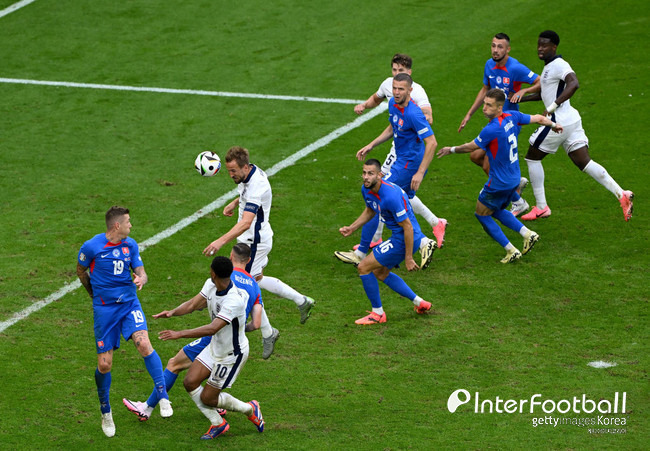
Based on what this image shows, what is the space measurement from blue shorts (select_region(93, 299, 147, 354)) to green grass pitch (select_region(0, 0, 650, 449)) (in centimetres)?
77

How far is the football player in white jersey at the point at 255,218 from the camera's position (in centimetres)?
983

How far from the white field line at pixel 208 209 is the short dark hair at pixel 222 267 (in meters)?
3.73

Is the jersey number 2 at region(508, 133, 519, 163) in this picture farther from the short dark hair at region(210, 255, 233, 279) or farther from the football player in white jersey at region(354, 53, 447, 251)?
the short dark hair at region(210, 255, 233, 279)

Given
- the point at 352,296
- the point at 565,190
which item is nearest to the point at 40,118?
the point at 352,296

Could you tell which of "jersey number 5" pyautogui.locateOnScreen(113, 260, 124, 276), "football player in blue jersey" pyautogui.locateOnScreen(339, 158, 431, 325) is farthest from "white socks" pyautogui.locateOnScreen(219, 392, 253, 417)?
"football player in blue jersey" pyautogui.locateOnScreen(339, 158, 431, 325)

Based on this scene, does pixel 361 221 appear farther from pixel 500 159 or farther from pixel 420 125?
pixel 500 159

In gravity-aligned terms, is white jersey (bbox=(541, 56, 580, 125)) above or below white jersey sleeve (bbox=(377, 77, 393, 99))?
below

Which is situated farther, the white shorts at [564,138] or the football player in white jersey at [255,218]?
the white shorts at [564,138]

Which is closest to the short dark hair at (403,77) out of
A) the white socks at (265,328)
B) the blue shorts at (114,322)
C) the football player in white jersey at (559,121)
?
the football player in white jersey at (559,121)

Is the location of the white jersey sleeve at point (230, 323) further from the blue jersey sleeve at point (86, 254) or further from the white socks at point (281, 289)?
the white socks at point (281, 289)

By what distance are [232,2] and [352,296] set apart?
13208 mm

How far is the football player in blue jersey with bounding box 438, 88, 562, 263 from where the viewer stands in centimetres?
1164

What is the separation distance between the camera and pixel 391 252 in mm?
10430

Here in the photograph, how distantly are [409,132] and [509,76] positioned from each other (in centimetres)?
238
